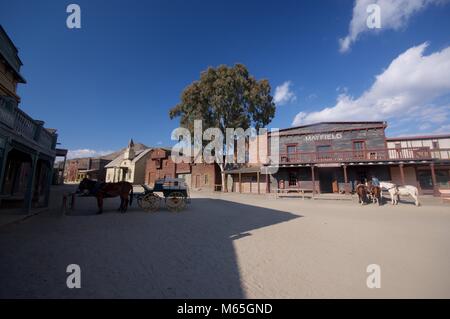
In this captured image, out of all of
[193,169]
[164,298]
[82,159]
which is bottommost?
[164,298]

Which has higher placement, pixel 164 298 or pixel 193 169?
pixel 193 169

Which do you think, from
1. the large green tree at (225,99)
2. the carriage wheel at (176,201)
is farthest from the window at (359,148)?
the carriage wheel at (176,201)

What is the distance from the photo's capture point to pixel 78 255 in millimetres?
4012

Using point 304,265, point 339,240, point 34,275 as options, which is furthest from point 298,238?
point 34,275

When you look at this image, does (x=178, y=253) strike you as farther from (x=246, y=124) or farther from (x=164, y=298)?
(x=246, y=124)

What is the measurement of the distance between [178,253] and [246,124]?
2389 centimetres

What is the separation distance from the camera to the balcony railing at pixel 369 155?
659 inches

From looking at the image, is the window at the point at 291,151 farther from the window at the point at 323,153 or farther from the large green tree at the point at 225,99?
the large green tree at the point at 225,99

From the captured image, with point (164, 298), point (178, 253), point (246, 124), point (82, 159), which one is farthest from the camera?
point (82, 159)

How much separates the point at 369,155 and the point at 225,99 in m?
17.0

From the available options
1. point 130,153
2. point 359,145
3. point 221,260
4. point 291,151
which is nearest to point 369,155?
point 359,145

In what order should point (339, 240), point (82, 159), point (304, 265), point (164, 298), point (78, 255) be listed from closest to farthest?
point (164, 298) < point (304, 265) < point (78, 255) < point (339, 240) < point (82, 159)

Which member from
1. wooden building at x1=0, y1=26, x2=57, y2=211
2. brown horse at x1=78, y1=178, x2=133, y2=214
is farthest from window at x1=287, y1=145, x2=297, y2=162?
wooden building at x1=0, y1=26, x2=57, y2=211

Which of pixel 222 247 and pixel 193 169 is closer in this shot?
pixel 222 247
